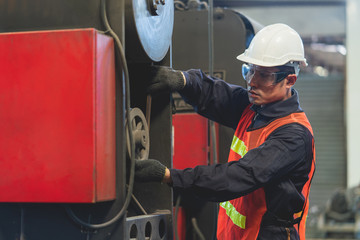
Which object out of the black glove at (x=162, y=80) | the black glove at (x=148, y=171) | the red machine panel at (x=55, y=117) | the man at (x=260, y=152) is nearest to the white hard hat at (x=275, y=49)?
the man at (x=260, y=152)

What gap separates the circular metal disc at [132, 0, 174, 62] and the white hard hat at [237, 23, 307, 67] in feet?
1.26

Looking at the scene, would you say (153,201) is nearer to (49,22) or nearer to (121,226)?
(121,226)

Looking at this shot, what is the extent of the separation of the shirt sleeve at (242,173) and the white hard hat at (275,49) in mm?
397

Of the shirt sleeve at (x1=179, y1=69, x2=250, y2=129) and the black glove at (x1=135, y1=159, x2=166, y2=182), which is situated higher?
the shirt sleeve at (x1=179, y1=69, x2=250, y2=129)

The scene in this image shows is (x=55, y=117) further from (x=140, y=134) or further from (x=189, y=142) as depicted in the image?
(x=189, y=142)

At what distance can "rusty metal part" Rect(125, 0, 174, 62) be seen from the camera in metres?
2.03

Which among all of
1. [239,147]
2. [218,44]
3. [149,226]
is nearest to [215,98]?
[239,147]

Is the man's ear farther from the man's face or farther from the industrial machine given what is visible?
the industrial machine

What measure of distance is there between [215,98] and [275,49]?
384 mm

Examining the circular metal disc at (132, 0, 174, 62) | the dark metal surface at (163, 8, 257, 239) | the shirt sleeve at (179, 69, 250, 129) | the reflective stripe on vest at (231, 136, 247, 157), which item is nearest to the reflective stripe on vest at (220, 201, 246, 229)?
the reflective stripe on vest at (231, 136, 247, 157)

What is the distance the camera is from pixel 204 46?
3.57 metres

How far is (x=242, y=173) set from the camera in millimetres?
2191

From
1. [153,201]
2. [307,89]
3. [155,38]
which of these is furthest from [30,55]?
[307,89]

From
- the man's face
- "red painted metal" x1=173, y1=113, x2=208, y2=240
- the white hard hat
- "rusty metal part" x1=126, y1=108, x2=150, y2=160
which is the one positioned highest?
the white hard hat
